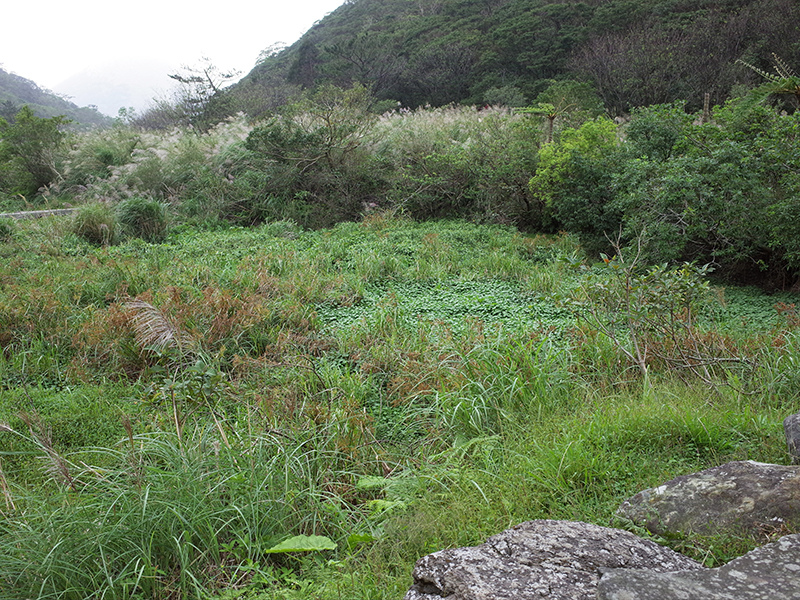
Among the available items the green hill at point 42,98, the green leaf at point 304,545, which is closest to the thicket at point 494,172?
the green leaf at point 304,545

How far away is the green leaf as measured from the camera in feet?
6.97

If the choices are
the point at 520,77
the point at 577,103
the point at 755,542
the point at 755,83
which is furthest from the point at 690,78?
the point at 755,542

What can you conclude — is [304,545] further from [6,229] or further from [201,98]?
[201,98]

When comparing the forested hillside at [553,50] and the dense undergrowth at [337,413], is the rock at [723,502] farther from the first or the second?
the forested hillside at [553,50]

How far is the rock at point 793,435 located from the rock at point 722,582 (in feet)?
3.05

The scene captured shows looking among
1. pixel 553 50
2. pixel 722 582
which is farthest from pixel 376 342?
pixel 553 50

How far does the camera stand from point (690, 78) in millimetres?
17500

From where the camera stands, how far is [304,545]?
2160 mm

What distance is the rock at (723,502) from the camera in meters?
1.80

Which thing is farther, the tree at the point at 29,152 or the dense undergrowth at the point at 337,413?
the tree at the point at 29,152

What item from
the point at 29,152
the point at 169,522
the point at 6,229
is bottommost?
the point at 169,522

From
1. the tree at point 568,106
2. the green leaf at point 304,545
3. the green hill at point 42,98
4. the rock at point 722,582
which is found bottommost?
the green leaf at point 304,545

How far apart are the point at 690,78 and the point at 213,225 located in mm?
16783

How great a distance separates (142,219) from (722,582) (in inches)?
380
